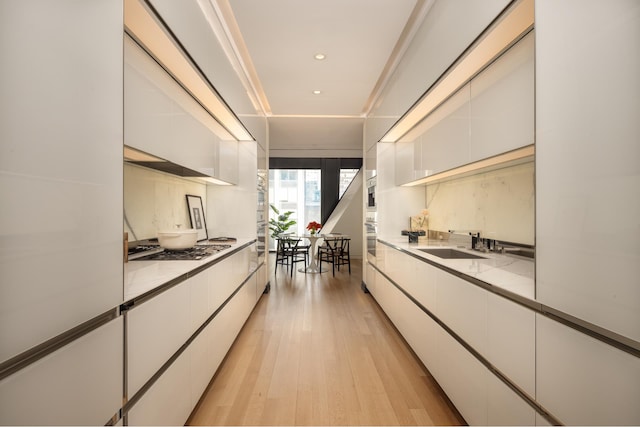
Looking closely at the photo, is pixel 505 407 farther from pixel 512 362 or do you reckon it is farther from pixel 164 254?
pixel 164 254

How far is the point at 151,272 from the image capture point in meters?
1.56

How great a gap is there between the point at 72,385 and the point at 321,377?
171 centimetres

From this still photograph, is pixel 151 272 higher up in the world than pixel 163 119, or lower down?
lower down

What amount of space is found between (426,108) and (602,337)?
2136mm

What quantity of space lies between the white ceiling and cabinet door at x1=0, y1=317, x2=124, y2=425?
227 centimetres

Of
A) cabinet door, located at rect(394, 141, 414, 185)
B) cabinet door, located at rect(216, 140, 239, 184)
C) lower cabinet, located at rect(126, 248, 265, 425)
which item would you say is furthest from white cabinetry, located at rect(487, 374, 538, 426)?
cabinet door, located at rect(216, 140, 239, 184)

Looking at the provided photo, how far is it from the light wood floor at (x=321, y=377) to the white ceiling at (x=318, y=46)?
2.72 m

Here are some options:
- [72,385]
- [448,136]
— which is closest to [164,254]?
[72,385]

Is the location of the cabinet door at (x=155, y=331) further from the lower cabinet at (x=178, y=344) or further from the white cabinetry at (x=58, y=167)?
the white cabinetry at (x=58, y=167)

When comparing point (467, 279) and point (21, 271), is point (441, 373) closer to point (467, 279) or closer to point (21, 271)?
point (467, 279)

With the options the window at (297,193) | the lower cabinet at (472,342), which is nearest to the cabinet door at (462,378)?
the lower cabinet at (472,342)

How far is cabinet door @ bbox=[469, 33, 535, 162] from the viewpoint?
140 centimetres

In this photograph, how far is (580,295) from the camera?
0.90 metres

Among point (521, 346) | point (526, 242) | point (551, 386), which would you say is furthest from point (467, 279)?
point (526, 242)
